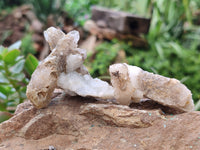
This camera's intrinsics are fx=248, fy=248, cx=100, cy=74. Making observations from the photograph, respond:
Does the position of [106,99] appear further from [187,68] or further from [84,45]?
[84,45]

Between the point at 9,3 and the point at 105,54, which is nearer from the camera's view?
the point at 105,54

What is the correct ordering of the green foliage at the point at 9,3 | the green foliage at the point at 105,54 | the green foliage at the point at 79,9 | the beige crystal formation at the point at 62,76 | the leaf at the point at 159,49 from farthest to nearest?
the green foliage at the point at 9,3, the green foliage at the point at 79,9, the leaf at the point at 159,49, the green foliage at the point at 105,54, the beige crystal formation at the point at 62,76

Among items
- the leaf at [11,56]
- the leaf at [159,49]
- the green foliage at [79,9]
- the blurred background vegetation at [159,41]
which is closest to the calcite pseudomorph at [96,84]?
the leaf at [11,56]

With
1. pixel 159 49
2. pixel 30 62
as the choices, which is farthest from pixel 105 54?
pixel 30 62

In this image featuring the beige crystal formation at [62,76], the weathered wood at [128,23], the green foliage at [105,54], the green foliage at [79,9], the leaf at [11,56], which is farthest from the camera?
the green foliage at [79,9]

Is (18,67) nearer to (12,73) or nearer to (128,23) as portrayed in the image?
(12,73)

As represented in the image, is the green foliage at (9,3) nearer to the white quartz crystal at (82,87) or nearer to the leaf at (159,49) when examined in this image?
the leaf at (159,49)

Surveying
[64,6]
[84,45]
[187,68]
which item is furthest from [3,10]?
[187,68]

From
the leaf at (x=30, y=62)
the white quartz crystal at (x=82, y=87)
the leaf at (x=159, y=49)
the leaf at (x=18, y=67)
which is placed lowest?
the leaf at (x=159, y=49)
